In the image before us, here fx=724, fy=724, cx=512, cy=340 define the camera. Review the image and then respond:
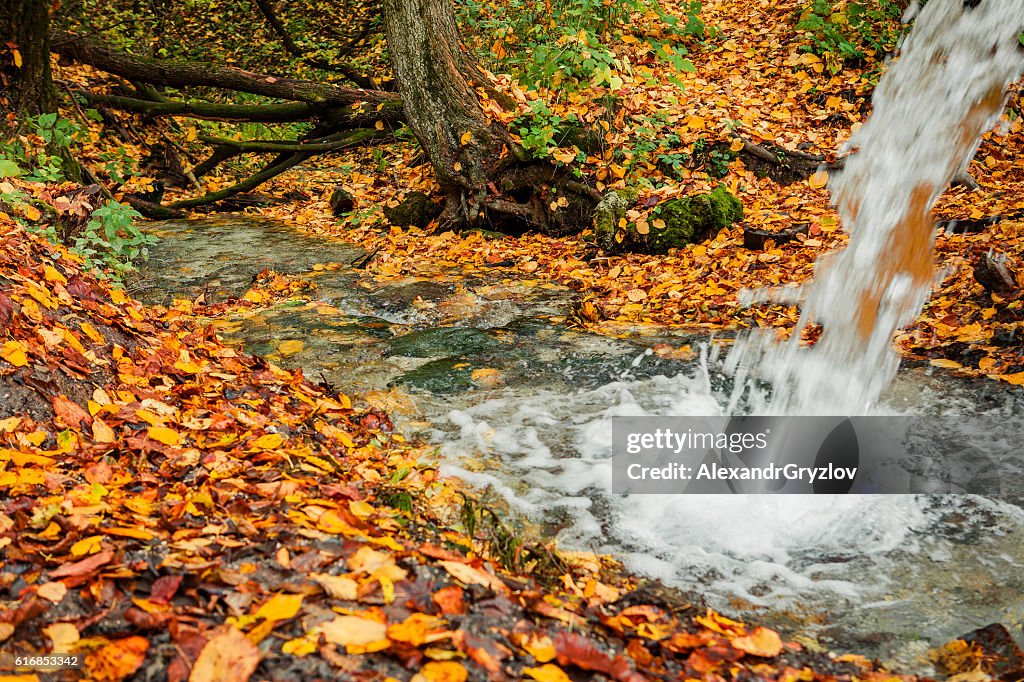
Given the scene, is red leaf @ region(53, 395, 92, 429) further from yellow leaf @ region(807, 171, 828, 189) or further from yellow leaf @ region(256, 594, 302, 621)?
yellow leaf @ region(807, 171, 828, 189)

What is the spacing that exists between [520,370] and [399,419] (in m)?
0.89

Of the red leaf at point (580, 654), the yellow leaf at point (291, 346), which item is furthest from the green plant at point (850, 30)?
the red leaf at point (580, 654)

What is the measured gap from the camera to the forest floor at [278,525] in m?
1.56

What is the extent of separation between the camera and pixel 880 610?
2312 millimetres

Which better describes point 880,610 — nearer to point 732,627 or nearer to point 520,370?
point 732,627

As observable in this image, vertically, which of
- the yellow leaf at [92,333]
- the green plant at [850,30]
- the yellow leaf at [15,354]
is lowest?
the yellow leaf at [92,333]

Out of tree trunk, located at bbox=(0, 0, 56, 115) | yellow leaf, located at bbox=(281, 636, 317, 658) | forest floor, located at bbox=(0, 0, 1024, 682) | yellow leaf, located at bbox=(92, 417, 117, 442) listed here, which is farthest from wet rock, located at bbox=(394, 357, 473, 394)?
tree trunk, located at bbox=(0, 0, 56, 115)

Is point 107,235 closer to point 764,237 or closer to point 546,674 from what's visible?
point 546,674

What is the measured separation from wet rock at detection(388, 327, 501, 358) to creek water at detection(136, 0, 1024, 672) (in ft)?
0.07

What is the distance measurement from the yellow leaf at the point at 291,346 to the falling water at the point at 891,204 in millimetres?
2632

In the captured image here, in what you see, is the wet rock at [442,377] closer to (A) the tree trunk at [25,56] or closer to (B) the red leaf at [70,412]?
(B) the red leaf at [70,412]

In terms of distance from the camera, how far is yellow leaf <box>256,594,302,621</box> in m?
1.62

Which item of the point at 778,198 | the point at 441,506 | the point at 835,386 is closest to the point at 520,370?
the point at 441,506

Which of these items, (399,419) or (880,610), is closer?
(880,610)
